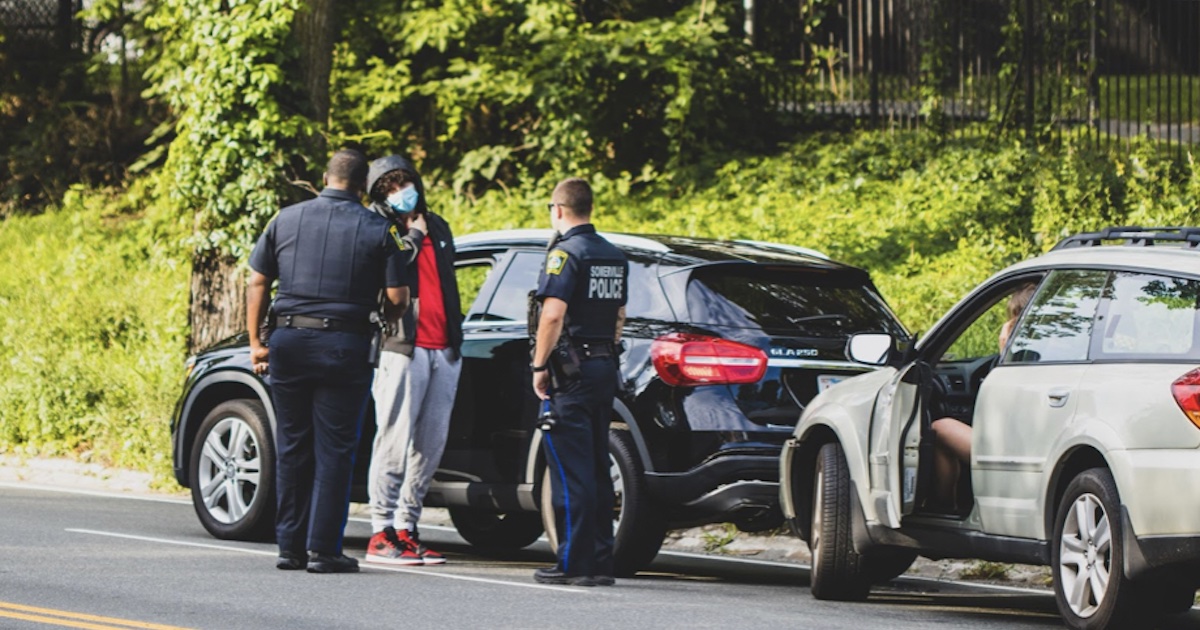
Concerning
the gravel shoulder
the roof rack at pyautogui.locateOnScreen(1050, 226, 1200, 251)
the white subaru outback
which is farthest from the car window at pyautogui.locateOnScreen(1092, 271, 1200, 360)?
the gravel shoulder

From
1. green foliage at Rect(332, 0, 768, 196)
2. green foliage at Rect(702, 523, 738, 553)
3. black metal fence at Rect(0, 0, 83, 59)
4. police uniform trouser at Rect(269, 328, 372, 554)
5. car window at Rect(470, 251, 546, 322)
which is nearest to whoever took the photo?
police uniform trouser at Rect(269, 328, 372, 554)

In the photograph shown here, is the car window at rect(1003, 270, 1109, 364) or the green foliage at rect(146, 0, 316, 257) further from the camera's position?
the green foliage at rect(146, 0, 316, 257)

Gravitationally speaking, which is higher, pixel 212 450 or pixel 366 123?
pixel 366 123

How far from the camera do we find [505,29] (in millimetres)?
21016

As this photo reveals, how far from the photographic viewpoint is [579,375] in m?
8.72

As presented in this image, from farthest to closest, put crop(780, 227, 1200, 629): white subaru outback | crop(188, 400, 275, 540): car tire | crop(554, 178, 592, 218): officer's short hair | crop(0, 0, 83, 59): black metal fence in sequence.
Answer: crop(0, 0, 83, 59): black metal fence < crop(188, 400, 275, 540): car tire < crop(554, 178, 592, 218): officer's short hair < crop(780, 227, 1200, 629): white subaru outback

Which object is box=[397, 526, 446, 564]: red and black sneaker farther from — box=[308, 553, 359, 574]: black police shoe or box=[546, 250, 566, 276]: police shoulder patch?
box=[546, 250, 566, 276]: police shoulder patch

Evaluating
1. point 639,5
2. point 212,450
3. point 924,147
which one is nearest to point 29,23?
point 639,5

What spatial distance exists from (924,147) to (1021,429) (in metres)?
11.8

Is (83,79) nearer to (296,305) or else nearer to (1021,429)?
(296,305)

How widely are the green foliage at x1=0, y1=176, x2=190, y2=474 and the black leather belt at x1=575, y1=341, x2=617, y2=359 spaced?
19.9 feet

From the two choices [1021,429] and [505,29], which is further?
[505,29]

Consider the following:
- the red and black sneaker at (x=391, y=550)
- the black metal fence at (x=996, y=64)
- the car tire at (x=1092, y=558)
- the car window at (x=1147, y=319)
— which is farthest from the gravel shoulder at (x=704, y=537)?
the black metal fence at (x=996, y=64)

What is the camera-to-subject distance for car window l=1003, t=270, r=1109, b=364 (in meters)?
7.39
